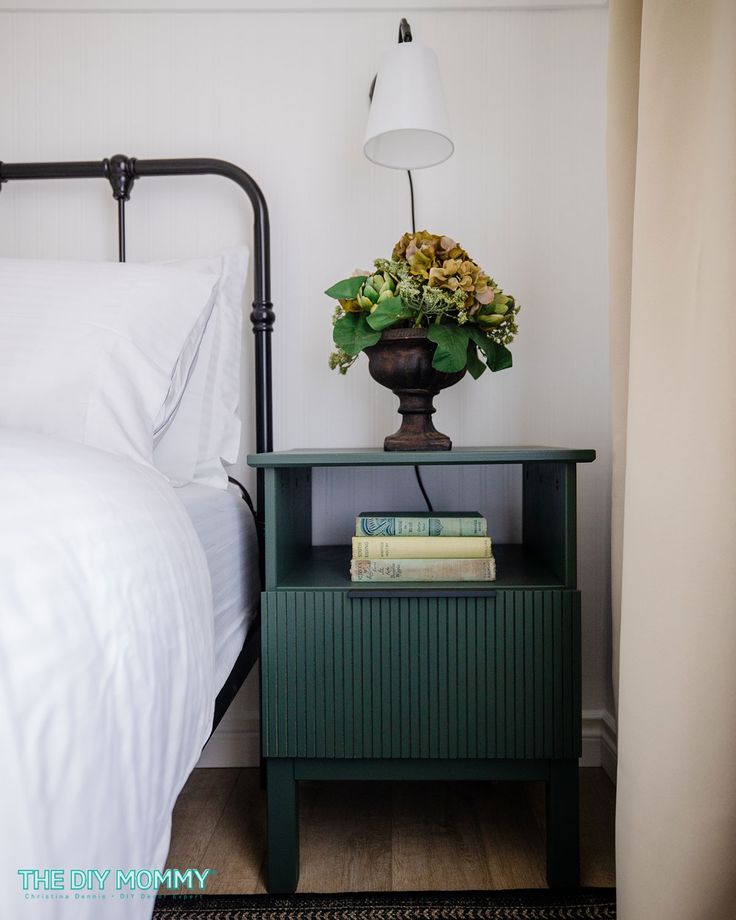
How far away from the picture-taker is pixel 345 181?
1482 mm

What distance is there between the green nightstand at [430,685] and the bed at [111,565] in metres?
0.12

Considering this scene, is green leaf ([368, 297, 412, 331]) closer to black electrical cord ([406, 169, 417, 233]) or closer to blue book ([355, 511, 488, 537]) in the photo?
blue book ([355, 511, 488, 537])

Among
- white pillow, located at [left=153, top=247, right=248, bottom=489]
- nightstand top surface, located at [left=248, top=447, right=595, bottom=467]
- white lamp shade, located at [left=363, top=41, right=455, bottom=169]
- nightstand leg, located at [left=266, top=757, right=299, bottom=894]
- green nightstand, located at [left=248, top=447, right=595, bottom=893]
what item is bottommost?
nightstand leg, located at [left=266, top=757, right=299, bottom=894]

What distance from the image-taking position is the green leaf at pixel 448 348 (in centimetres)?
107

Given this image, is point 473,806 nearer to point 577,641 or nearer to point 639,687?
point 577,641

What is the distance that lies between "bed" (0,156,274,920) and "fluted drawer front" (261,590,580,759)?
125 mm

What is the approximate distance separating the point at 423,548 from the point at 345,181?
0.90 m

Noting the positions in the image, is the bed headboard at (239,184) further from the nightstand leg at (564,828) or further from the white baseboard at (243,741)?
the nightstand leg at (564,828)

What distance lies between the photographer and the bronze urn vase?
3.67 ft

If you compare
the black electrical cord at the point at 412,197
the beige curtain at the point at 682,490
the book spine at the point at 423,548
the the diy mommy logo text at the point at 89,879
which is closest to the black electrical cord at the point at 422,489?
the book spine at the point at 423,548

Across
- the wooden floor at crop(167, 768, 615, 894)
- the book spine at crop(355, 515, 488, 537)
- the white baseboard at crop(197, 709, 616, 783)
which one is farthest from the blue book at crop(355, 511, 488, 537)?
the white baseboard at crop(197, 709, 616, 783)

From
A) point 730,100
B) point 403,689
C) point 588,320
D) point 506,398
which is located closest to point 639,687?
point 403,689

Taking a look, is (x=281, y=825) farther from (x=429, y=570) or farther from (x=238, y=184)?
(x=238, y=184)

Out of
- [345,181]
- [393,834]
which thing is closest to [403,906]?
A: [393,834]
